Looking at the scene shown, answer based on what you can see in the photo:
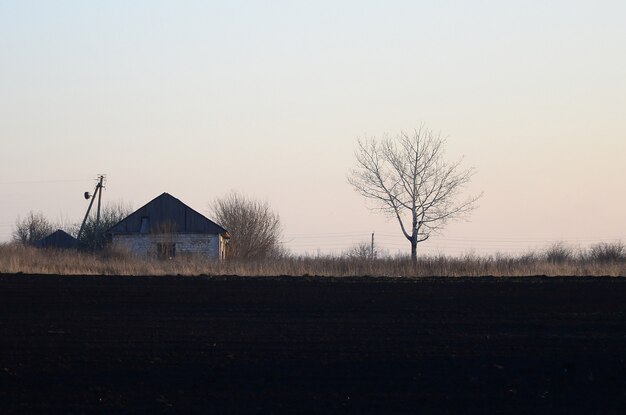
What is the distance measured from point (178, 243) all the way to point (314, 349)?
41.1 meters

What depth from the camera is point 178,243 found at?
5700 centimetres

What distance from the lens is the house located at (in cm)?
5578

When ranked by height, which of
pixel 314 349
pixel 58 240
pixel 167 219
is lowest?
pixel 314 349

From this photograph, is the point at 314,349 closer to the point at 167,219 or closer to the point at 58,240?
the point at 167,219

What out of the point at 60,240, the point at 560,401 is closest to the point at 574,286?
the point at 560,401

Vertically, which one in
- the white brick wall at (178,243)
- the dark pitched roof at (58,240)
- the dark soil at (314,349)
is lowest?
the dark soil at (314,349)

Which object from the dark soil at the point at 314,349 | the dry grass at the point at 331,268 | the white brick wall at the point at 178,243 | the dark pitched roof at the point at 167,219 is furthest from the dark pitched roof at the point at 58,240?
the dark soil at the point at 314,349

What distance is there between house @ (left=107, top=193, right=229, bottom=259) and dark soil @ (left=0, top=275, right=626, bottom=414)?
29311 millimetres

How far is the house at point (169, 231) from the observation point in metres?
55.8

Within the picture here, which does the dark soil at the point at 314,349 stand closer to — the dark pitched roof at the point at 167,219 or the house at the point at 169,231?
the house at the point at 169,231

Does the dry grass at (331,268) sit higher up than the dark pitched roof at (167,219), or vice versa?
the dark pitched roof at (167,219)

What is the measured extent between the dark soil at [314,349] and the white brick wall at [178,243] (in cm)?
2849

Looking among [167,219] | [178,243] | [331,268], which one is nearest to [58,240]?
[167,219]

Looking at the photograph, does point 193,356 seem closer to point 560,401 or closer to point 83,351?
point 83,351
